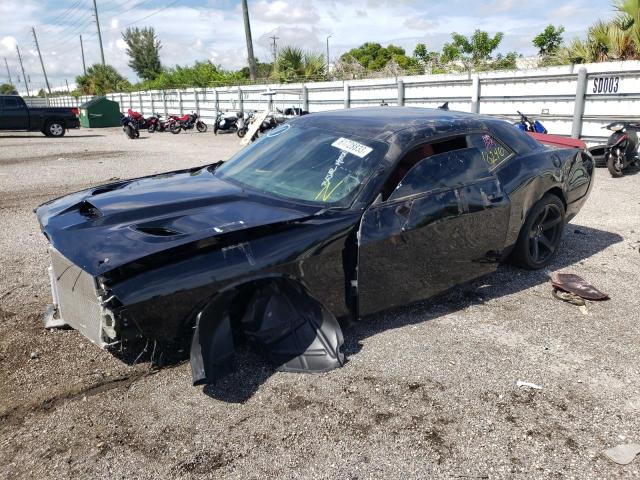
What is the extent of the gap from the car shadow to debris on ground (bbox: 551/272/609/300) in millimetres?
176

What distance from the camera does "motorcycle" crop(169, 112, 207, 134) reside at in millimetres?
23297

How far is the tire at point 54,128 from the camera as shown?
2208 centimetres

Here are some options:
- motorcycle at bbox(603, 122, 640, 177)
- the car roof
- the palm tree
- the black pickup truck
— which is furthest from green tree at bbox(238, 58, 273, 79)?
the car roof

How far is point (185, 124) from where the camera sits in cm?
2384

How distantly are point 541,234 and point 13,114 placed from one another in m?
22.6

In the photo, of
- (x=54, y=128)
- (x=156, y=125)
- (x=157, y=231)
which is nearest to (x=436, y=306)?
(x=157, y=231)

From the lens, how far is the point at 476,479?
2.21 m

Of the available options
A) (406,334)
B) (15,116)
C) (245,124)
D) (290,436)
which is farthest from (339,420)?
(15,116)

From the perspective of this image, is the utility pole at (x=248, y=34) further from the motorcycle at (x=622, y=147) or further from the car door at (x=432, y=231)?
the car door at (x=432, y=231)

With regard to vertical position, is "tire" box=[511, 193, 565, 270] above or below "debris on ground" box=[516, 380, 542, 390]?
above

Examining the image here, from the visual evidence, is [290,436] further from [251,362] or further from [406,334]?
[406,334]

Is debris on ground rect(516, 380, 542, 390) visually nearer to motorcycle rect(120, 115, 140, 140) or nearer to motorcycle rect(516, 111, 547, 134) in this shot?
motorcycle rect(516, 111, 547, 134)

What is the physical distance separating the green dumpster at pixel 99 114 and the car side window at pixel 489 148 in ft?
101

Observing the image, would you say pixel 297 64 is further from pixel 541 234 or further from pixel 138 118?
pixel 541 234
